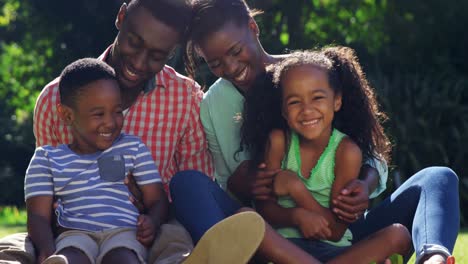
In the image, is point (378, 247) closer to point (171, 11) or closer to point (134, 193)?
point (134, 193)

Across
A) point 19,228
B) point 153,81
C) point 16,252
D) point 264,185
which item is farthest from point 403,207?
point 19,228

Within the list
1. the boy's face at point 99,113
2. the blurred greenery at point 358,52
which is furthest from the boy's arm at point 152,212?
the blurred greenery at point 358,52

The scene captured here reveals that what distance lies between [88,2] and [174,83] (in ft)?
14.5

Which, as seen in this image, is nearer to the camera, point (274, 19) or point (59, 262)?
point (59, 262)

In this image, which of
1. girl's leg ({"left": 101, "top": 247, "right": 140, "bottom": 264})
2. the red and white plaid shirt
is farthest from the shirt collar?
girl's leg ({"left": 101, "top": 247, "right": 140, "bottom": 264})

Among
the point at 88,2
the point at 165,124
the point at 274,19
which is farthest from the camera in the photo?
the point at 274,19

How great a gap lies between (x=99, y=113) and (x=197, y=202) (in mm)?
547

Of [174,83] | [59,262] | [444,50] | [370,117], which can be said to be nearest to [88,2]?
[444,50]

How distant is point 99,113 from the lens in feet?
13.1

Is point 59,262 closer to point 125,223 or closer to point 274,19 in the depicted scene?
point 125,223

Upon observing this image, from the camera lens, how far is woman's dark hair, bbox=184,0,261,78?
4.32 metres

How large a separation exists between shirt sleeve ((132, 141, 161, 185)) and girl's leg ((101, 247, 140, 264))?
0.40 metres

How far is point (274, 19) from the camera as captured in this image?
31.0ft

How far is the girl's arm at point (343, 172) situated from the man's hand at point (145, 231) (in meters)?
0.71
